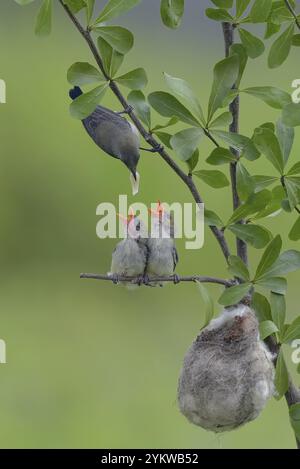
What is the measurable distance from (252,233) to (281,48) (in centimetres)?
20

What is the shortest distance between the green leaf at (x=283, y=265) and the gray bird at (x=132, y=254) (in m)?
0.25

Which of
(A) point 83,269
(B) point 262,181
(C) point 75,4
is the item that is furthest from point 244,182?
(A) point 83,269

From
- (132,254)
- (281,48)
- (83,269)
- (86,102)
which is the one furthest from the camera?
(83,269)

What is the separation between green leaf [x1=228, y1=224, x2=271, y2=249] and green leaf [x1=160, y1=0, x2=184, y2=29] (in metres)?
0.20

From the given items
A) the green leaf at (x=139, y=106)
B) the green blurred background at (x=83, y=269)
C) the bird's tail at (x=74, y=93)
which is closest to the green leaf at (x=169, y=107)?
the green leaf at (x=139, y=106)

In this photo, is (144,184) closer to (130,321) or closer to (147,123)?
(130,321)

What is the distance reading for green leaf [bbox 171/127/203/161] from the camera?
0.78 m

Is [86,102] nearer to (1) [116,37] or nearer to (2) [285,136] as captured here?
(1) [116,37]

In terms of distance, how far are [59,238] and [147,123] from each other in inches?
75.9

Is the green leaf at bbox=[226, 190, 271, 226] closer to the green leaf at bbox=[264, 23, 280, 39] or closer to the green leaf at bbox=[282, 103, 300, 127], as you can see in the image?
the green leaf at bbox=[282, 103, 300, 127]

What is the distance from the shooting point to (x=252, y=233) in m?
0.82

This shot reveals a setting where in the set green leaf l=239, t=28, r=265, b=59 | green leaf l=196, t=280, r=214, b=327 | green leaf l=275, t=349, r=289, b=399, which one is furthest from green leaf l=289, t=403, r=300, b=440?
green leaf l=239, t=28, r=265, b=59

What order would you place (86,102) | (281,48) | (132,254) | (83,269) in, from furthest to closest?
(83,269) → (132,254) → (281,48) → (86,102)
